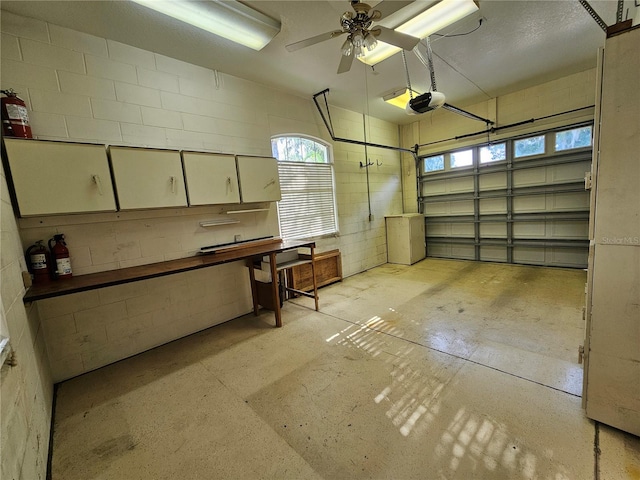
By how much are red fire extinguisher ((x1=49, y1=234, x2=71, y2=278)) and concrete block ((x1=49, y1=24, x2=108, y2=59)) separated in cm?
172

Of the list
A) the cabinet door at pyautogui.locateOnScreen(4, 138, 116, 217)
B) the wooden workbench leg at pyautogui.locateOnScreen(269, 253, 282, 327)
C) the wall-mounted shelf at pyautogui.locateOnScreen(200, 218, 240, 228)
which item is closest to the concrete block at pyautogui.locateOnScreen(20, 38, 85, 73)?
the cabinet door at pyautogui.locateOnScreen(4, 138, 116, 217)

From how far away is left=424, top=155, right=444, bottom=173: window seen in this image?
6077mm

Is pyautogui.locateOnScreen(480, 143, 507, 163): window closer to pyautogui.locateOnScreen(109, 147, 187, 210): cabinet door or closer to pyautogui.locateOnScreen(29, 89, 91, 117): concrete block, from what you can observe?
pyautogui.locateOnScreen(109, 147, 187, 210): cabinet door

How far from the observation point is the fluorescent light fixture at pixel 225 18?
7.21 feet

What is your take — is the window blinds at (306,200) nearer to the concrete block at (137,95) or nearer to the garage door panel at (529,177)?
the concrete block at (137,95)

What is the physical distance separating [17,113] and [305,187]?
3.23 meters

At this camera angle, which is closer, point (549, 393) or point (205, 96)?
point (549, 393)

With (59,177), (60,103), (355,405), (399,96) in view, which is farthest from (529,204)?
(60,103)

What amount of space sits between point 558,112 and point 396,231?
11.3ft

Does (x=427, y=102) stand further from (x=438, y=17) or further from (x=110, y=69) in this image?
(x=110, y=69)

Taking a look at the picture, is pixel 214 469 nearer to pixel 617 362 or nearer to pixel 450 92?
pixel 617 362

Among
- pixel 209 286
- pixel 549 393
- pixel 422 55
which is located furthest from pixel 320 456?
pixel 422 55

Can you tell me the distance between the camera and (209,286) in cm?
331

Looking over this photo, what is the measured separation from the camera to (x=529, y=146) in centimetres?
500
